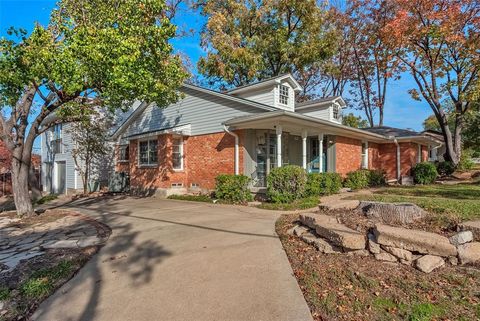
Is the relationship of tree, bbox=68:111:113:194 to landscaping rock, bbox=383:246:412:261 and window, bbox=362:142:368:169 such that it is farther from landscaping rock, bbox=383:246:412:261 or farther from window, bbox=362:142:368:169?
window, bbox=362:142:368:169

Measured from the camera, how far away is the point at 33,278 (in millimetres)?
4070

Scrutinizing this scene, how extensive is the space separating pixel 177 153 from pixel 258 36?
13.1 meters

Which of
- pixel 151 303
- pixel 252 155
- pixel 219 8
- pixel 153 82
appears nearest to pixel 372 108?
pixel 219 8

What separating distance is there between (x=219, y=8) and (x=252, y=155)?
15791 mm

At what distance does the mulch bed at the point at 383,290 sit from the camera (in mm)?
3035

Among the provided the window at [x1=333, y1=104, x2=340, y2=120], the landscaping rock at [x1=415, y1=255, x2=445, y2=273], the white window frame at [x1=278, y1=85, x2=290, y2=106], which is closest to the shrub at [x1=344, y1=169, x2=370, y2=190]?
the window at [x1=333, y1=104, x2=340, y2=120]

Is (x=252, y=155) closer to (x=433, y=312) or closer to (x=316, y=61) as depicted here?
(x=433, y=312)

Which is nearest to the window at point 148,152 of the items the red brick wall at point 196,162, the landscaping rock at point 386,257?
the red brick wall at point 196,162

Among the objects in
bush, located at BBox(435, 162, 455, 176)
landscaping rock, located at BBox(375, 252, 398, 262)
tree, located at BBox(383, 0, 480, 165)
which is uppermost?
tree, located at BBox(383, 0, 480, 165)

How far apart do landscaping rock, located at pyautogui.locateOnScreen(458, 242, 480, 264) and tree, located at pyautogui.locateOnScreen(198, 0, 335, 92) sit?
19.1 m

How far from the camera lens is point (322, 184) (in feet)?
40.6

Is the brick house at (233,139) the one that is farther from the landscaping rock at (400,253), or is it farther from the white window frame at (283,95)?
the landscaping rock at (400,253)

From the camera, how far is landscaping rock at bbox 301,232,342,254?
4782 mm

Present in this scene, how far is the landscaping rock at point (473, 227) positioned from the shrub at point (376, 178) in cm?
1228
